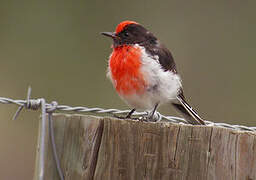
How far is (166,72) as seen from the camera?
210 inches

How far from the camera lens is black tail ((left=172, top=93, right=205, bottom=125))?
560 cm

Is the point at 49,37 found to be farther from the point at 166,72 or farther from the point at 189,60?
the point at 166,72

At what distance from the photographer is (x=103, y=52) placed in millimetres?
10391

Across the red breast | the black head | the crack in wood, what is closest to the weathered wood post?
the crack in wood

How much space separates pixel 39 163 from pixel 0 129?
15.9 ft

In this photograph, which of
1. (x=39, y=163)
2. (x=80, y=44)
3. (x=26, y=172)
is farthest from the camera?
(x=80, y=44)

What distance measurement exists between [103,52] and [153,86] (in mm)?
5371

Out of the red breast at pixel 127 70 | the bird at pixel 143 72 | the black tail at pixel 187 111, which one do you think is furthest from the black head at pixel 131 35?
the black tail at pixel 187 111

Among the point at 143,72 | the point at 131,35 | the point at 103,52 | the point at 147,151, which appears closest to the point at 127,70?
Result: the point at 143,72

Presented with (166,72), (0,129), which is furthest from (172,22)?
(166,72)

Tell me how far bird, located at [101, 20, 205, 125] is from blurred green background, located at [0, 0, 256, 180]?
315 centimetres

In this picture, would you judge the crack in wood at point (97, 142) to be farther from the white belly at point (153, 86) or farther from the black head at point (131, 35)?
the black head at point (131, 35)

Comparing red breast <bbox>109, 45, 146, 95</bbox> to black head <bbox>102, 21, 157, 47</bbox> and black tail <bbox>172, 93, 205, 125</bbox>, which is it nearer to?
black head <bbox>102, 21, 157, 47</bbox>

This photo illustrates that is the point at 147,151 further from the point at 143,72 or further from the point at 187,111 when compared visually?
the point at 187,111
